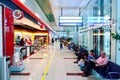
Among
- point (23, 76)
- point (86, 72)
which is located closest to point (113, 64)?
point (86, 72)

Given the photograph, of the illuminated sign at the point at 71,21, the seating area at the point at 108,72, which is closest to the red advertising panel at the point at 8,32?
the seating area at the point at 108,72

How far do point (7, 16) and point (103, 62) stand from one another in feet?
14.6

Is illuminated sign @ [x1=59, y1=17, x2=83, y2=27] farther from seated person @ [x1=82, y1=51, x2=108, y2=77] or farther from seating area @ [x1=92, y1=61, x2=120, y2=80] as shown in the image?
seating area @ [x1=92, y1=61, x2=120, y2=80]

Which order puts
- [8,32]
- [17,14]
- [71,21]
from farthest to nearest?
[71,21] < [17,14] < [8,32]

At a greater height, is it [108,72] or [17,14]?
[17,14]

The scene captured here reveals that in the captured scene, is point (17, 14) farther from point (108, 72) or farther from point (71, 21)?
point (71, 21)

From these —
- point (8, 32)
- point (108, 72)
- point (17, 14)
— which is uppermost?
point (17, 14)

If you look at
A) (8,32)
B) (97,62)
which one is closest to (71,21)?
(8,32)

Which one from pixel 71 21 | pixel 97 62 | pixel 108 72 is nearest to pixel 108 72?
pixel 108 72

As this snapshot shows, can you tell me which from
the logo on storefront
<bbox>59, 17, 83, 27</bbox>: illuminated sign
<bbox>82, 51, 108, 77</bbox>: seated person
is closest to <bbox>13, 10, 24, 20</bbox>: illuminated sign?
the logo on storefront

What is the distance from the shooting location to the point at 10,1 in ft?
27.4

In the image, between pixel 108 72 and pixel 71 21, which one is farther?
pixel 71 21

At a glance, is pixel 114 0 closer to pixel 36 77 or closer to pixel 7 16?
pixel 36 77

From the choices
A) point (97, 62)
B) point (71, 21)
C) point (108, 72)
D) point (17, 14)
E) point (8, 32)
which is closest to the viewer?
point (108, 72)
